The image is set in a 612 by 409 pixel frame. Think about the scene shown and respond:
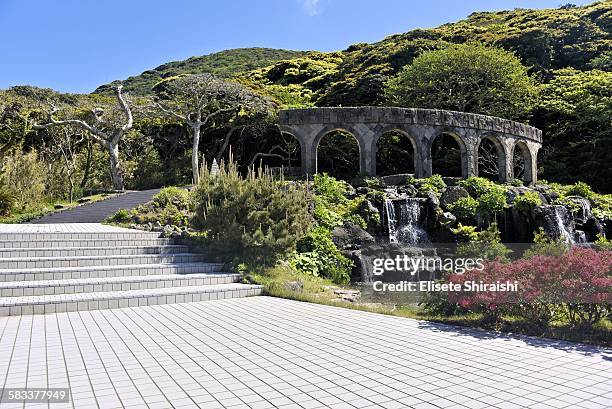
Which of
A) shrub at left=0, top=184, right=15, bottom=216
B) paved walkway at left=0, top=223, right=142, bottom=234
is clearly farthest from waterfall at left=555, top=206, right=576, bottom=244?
shrub at left=0, top=184, right=15, bottom=216

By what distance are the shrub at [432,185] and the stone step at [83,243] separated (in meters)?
9.18

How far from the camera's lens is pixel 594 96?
25812mm

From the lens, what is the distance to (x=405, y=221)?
14.6 m

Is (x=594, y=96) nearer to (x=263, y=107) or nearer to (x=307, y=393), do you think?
(x=263, y=107)

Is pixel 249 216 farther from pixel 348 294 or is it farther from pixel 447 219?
pixel 447 219

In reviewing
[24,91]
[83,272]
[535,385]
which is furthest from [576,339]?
[24,91]

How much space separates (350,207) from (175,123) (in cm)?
1833

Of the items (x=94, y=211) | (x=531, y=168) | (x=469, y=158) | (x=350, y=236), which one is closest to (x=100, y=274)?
(x=350, y=236)

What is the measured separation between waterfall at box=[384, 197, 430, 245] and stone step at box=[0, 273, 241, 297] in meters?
6.86

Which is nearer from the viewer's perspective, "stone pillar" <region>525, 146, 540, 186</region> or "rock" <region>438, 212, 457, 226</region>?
"rock" <region>438, 212, 457, 226</region>

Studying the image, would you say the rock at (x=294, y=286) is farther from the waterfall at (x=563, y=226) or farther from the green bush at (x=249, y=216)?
the waterfall at (x=563, y=226)

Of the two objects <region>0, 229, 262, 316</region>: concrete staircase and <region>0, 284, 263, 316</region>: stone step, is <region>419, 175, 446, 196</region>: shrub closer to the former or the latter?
<region>0, 229, 262, 316</region>: concrete staircase

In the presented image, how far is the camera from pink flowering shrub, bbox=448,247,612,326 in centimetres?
520

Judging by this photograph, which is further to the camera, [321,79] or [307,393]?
[321,79]
